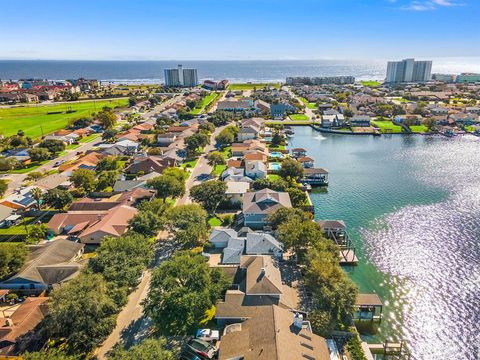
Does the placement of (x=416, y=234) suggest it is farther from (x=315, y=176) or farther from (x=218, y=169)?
(x=218, y=169)

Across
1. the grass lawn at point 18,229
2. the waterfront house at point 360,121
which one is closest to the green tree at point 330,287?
the grass lawn at point 18,229

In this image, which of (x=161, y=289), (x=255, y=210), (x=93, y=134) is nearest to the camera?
(x=161, y=289)

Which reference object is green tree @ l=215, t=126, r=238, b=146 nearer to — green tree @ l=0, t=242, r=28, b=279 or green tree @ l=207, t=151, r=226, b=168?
green tree @ l=207, t=151, r=226, b=168

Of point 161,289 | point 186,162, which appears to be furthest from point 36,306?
point 186,162

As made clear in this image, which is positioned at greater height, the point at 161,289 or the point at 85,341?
the point at 161,289

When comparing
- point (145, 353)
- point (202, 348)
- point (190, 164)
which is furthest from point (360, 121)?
point (145, 353)

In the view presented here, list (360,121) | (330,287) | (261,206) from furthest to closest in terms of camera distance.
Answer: (360,121)
(261,206)
(330,287)

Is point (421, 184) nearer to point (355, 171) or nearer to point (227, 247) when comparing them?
point (355, 171)

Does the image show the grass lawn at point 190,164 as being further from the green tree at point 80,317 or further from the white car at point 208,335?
the white car at point 208,335

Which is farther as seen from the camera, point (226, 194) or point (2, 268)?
point (226, 194)
